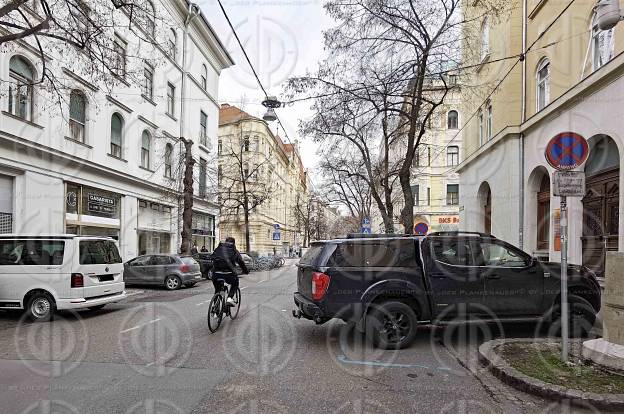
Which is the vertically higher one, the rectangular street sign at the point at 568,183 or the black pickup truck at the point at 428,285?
the rectangular street sign at the point at 568,183

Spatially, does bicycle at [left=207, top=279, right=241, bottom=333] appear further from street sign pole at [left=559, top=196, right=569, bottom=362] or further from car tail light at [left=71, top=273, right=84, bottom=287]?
street sign pole at [left=559, top=196, right=569, bottom=362]

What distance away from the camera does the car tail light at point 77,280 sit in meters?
8.91

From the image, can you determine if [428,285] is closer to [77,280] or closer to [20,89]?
[77,280]

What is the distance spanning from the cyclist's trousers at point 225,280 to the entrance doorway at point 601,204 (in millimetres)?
9403

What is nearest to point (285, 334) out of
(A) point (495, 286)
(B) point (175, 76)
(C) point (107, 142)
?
(A) point (495, 286)

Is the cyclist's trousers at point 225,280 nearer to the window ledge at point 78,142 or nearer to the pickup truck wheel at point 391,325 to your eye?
the pickup truck wheel at point 391,325

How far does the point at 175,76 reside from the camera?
27.0 metres

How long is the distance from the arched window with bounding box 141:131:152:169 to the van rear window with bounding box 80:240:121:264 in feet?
47.3

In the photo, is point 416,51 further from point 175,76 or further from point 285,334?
point 175,76

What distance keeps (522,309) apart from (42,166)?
15383 millimetres

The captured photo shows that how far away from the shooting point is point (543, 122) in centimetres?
1529

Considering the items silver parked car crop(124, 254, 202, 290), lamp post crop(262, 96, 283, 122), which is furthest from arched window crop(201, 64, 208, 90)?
silver parked car crop(124, 254, 202, 290)

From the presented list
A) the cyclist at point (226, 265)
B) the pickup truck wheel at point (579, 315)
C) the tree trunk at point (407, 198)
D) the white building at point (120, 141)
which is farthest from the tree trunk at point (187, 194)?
the pickup truck wheel at point (579, 315)

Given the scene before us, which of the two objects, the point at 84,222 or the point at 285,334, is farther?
the point at 84,222
